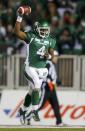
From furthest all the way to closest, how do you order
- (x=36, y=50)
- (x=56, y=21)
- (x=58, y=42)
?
1. (x=56, y=21)
2. (x=58, y=42)
3. (x=36, y=50)

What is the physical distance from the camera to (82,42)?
66.6 feet

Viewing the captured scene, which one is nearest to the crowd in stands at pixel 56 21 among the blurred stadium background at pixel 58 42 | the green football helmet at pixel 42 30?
the blurred stadium background at pixel 58 42

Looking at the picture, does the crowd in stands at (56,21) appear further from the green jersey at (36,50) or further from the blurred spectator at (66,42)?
the green jersey at (36,50)

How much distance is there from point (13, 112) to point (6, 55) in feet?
6.29

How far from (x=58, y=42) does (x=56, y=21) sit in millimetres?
1218

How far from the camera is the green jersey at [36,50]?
1498cm

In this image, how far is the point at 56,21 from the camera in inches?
835

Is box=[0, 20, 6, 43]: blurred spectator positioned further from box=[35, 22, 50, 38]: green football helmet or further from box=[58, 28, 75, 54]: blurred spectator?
box=[35, 22, 50, 38]: green football helmet

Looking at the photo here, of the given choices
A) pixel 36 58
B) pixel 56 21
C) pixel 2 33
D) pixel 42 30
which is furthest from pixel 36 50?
pixel 2 33

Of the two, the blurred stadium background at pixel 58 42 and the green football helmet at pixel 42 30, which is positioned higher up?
the green football helmet at pixel 42 30

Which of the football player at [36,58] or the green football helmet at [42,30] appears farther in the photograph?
the green football helmet at [42,30]

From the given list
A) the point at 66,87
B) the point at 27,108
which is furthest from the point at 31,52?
the point at 66,87

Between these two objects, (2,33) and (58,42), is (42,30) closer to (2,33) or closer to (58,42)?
(58,42)

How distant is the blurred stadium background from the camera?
62.6ft
